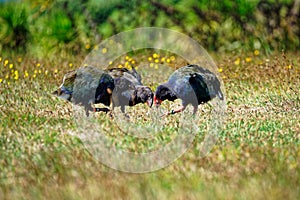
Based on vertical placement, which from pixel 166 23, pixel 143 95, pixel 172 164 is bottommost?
pixel 172 164

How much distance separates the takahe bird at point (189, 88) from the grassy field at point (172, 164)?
0.22 metres

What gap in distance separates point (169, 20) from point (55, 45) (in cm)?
176

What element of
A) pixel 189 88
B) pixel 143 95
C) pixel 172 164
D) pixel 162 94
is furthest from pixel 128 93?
pixel 172 164

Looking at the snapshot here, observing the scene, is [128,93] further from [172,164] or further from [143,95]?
[172,164]

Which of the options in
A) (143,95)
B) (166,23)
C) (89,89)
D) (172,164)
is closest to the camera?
(172,164)

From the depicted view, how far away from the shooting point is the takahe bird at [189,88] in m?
7.00

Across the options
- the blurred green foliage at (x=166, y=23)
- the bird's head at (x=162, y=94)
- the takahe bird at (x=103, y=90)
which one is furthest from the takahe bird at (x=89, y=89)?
the blurred green foliage at (x=166, y=23)

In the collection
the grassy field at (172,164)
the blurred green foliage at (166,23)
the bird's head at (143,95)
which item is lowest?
the grassy field at (172,164)

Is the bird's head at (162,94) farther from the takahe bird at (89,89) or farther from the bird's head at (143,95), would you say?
the takahe bird at (89,89)

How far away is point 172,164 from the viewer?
5172 millimetres

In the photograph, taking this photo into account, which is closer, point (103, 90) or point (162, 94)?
point (103, 90)

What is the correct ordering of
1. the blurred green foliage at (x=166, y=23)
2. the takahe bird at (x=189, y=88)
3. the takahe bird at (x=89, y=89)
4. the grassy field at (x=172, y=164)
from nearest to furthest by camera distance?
the grassy field at (x=172, y=164)
the takahe bird at (x=89, y=89)
the takahe bird at (x=189, y=88)
the blurred green foliage at (x=166, y=23)

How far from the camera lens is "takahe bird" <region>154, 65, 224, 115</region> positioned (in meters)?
7.00

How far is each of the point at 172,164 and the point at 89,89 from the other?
1.92m
